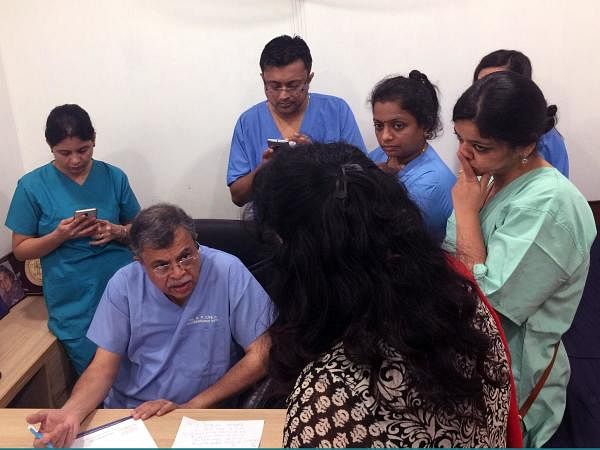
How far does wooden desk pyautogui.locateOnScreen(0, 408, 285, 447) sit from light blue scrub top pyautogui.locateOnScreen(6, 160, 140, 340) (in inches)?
31.6

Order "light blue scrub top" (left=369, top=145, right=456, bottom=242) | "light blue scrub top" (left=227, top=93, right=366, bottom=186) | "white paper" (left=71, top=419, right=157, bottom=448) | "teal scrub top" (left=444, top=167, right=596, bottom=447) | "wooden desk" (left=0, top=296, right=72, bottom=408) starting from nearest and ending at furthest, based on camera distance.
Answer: "teal scrub top" (left=444, top=167, right=596, bottom=447), "white paper" (left=71, top=419, right=157, bottom=448), "light blue scrub top" (left=369, top=145, right=456, bottom=242), "wooden desk" (left=0, top=296, right=72, bottom=408), "light blue scrub top" (left=227, top=93, right=366, bottom=186)

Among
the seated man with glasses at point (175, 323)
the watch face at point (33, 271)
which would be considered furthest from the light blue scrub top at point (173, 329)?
the watch face at point (33, 271)

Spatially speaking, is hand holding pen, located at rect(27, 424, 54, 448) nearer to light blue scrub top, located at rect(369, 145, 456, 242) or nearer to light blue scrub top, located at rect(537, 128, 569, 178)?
light blue scrub top, located at rect(369, 145, 456, 242)

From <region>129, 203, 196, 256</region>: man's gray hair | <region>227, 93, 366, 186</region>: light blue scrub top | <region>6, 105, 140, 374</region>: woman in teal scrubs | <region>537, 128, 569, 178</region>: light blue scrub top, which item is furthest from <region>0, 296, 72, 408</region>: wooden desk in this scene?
<region>537, 128, 569, 178</region>: light blue scrub top

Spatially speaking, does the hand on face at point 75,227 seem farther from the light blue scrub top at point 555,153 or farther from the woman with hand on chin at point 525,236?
the light blue scrub top at point 555,153

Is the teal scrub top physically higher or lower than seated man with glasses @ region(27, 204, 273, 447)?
higher

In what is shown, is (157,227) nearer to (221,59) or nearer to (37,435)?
(37,435)

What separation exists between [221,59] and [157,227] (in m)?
1.25

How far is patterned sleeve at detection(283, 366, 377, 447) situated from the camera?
2.34ft

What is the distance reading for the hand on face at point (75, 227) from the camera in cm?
206

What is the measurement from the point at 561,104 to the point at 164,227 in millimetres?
1980

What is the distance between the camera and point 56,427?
4.28 feet

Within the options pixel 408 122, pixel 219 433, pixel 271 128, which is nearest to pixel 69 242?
pixel 271 128

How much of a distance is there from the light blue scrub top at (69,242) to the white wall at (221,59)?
523mm
